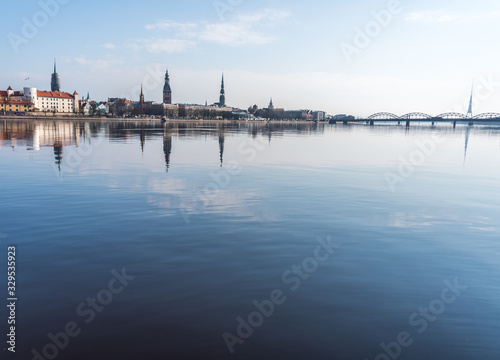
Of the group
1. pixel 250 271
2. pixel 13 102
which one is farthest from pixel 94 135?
pixel 13 102

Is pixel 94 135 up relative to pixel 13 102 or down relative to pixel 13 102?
down

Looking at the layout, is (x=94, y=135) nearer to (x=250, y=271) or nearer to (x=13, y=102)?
(x=250, y=271)

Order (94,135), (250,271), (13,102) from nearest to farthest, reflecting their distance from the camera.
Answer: (250,271) → (94,135) → (13,102)

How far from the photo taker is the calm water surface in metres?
6.28

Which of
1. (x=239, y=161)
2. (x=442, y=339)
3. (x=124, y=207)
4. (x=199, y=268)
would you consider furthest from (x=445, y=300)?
(x=239, y=161)

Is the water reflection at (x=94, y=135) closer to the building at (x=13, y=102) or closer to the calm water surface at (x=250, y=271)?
the calm water surface at (x=250, y=271)

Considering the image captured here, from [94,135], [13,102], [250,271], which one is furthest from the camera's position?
[13,102]

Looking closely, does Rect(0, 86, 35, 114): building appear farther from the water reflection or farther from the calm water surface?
the calm water surface

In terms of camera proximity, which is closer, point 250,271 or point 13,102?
point 250,271

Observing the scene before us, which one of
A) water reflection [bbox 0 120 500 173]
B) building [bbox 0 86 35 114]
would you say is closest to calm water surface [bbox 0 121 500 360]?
water reflection [bbox 0 120 500 173]

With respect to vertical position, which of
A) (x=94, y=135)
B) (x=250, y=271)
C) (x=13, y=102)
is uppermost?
(x=13, y=102)

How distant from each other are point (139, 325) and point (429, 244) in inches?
377

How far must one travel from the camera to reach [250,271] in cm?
891

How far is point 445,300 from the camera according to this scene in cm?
803
